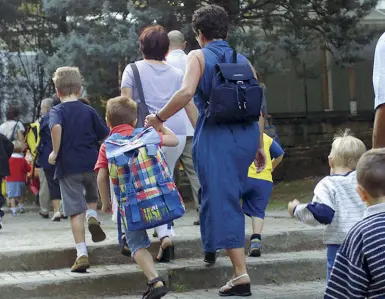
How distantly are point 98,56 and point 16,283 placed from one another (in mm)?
5148

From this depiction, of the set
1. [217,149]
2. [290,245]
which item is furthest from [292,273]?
[217,149]

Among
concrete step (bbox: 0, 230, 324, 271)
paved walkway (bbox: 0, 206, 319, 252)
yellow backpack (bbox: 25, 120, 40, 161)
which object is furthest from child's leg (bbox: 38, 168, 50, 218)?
concrete step (bbox: 0, 230, 324, 271)

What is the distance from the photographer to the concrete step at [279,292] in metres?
6.36

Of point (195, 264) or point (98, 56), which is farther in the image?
point (98, 56)

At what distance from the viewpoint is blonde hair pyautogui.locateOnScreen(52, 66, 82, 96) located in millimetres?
6780

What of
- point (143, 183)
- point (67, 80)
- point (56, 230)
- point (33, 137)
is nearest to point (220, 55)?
point (143, 183)

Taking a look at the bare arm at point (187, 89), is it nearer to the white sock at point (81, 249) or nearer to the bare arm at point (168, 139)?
the bare arm at point (168, 139)

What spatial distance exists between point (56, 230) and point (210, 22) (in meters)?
3.74


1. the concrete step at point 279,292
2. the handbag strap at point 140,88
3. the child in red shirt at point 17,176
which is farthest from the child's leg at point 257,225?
the child in red shirt at point 17,176

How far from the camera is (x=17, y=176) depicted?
40.7 feet

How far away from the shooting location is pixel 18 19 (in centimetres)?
1365

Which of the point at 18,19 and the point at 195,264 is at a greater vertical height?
the point at 18,19

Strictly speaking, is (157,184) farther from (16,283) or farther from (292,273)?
(292,273)

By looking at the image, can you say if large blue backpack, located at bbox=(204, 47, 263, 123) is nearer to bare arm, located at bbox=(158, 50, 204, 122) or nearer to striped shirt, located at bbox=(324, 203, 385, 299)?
bare arm, located at bbox=(158, 50, 204, 122)
